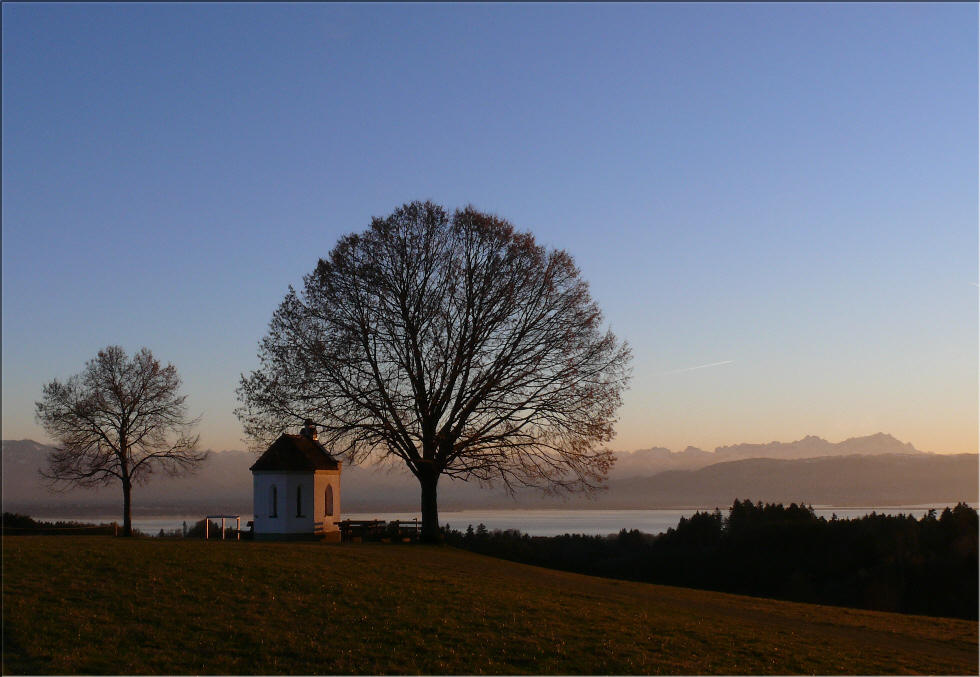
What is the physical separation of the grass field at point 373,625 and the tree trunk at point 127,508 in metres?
13.8

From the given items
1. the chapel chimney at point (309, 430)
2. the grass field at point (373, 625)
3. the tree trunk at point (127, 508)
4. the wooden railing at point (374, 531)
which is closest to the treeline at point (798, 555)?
the wooden railing at point (374, 531)

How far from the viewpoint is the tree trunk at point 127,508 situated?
1487 inches

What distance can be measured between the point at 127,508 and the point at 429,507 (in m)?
16.2

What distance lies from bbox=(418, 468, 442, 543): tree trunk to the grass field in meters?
8.26

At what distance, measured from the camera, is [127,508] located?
3888cm

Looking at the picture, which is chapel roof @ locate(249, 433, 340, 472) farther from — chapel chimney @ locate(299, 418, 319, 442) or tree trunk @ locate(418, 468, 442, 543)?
tree trunk @ locate(418, 468, 442, 543)

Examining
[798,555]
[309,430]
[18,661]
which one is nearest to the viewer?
[18,661]

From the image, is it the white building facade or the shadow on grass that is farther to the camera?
the white building facade

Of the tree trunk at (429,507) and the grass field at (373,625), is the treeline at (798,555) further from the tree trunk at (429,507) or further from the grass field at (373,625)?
the grass field at (373,625)

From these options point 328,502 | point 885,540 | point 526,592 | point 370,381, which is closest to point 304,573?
point 526,592

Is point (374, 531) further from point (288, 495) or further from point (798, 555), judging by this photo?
point (798, 555)

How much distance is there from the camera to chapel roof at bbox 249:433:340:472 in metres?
37.5

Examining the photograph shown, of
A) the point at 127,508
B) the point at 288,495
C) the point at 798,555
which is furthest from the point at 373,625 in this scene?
the point at 798,555

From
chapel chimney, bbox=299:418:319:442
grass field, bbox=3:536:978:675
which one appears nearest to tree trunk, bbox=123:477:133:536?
chapel chimney, bbox=299:418:319:442
